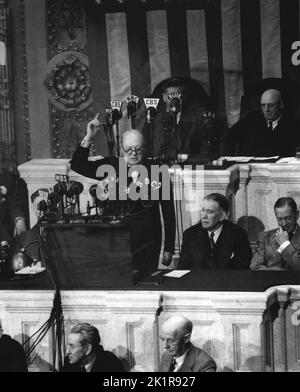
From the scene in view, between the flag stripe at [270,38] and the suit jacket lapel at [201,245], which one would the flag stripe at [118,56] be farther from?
the suit jacket lapel at [201,245]

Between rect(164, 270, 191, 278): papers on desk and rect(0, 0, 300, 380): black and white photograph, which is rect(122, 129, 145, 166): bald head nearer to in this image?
rect(0, 0, 300, 380): black and white photograph

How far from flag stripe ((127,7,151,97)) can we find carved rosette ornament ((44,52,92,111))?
662 mm

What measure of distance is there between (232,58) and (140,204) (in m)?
2.45

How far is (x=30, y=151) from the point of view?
30.2 feet

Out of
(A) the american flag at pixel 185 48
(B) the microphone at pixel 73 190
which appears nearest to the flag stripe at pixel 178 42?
(A) the american flag at pixel 185 48

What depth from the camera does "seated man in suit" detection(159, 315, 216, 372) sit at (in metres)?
5.80

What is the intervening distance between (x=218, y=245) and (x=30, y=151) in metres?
2.98

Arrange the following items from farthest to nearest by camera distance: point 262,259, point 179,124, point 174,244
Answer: point 179,124, point 174,244, point 262,259

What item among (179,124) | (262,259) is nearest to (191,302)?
(262,259)

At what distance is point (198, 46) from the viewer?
860 centimetres

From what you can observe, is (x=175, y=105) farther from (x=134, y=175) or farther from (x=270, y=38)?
(x=270, y=38)

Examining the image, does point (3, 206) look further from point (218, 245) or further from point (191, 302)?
point (191, 302)

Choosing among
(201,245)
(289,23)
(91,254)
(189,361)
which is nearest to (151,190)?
(201,245)

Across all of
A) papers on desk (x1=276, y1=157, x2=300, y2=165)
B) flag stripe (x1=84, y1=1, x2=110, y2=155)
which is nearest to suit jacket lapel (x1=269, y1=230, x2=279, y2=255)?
papers on desk (x1=276, y1=157, x2=300, y2=165)
